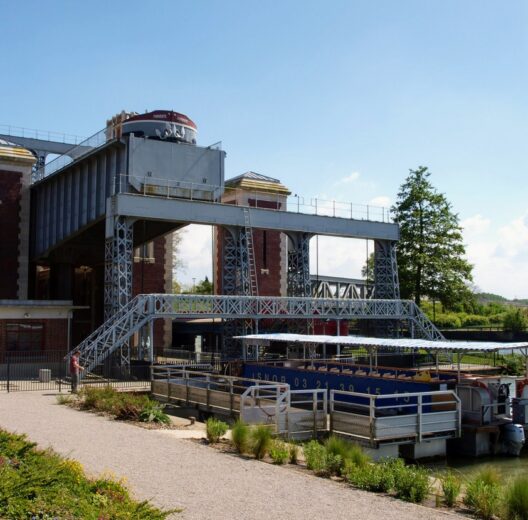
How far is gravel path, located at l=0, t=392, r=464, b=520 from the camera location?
11344 millimetres

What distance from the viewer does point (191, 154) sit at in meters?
39.1

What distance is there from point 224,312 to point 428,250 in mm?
25251

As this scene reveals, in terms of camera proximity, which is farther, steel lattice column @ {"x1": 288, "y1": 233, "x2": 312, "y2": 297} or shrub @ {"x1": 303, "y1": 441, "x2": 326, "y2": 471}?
steel lattice column @ {"x1": 288, "y1": 233, "x2": 312, "y2": 297}

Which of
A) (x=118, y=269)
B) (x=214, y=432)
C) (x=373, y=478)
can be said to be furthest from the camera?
(x=118, y=269)

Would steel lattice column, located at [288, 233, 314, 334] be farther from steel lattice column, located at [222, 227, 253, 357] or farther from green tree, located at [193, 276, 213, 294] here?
green tree, located at [193, 276, 213, 294]

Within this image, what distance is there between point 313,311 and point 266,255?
14242 millimetres

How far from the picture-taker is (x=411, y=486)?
1257cm

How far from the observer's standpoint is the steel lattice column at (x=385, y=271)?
4644 cm

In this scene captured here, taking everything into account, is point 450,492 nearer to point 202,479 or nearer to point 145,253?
point 202,479

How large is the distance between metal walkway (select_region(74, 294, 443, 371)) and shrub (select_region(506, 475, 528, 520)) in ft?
76.0

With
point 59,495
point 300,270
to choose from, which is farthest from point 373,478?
point 300,270

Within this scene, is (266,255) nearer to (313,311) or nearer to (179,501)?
(313,311)

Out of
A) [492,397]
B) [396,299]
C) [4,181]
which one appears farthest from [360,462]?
[4,181]

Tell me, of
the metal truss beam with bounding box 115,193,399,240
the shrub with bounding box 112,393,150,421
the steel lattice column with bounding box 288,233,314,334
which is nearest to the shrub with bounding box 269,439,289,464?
the shrub with bounding box 112,393,150,421
